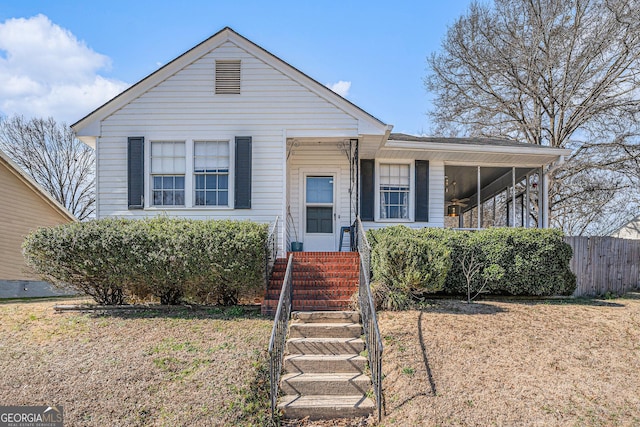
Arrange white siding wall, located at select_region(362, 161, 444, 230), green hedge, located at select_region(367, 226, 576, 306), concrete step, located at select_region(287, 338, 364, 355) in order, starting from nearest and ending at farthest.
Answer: concrete step, located at select_region(287, 338, 364, 355)
green hedge, located at select_region(367, 226, 576, 306)
white siding wall, located at select_region(362, 161, 444, 230)

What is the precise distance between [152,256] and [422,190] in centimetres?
707

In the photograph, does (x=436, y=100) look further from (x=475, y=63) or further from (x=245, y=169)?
(x=245, y=169)

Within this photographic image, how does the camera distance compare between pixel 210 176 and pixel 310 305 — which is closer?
pixel 310 305

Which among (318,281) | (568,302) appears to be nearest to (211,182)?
(318,281)

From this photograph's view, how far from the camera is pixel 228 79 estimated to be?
10391mm

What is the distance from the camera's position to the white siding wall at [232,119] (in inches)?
406

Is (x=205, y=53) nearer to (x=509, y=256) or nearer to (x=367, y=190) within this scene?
(x=367, y=190)

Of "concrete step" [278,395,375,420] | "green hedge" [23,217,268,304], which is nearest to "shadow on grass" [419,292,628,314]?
"concrete step" [278,395,375,420]

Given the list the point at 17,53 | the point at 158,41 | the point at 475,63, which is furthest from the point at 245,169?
the point at 17,53

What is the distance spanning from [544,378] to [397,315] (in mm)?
2466

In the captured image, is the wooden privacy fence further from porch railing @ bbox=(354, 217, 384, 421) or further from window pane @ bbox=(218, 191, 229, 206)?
window pane @ bbox=(218, 191, 229, 206)

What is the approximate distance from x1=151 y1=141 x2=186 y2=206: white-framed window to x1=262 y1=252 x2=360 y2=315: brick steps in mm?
2938

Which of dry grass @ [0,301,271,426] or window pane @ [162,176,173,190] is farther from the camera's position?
window pane @ [162,176,173,190]

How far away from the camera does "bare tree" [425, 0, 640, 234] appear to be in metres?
18.5
